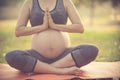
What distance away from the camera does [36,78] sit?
2287 mm

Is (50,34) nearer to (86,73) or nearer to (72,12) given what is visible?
(72,12)

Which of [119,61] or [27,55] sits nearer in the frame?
[27,55]

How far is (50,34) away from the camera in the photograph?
2289mm

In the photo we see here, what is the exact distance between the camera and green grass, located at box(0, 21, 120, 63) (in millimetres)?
2344

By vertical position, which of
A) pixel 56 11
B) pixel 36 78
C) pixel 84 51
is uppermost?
pixel 56 11

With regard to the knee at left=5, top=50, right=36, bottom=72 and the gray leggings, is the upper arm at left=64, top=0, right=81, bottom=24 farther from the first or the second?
the knee at left=5, top=50, right=36, bottom=72

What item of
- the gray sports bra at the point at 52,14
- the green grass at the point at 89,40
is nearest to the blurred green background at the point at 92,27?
the green grass at the point at 89,40

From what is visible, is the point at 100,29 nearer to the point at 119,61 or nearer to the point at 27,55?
the point at 119,61

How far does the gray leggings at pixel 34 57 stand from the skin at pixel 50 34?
0.02 metres

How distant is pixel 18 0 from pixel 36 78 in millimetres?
506

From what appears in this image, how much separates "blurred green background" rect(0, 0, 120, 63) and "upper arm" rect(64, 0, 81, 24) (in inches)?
2.4

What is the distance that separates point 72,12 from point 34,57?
0.37 metres

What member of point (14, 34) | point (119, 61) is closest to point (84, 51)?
point (119, 61)

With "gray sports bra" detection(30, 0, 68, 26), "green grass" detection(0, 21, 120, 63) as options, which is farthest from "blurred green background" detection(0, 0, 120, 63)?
"gray sports bra" detection(30, 0, 68, 26)
